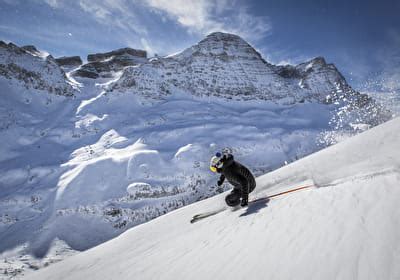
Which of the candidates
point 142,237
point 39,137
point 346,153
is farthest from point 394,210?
point 39,137

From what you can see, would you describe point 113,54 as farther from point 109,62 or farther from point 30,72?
point 30,72

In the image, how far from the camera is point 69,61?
2153 inches

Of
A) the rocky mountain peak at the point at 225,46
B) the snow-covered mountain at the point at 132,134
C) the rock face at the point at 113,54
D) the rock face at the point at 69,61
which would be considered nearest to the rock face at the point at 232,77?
the rocky mountain peak at the point at 225,46

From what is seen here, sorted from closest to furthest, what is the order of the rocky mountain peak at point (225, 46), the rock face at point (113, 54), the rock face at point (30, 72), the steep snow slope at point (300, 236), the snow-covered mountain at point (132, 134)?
1. the steep snow slope at point (300, 236)
2. the snow-covered mountain at point (132, 134)
3. the rock face at point (30, 72)
4. the rocky mountain peak at point (225, 46)
5. the rock face at point (113, 54)

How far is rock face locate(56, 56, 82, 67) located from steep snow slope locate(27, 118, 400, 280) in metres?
58.5

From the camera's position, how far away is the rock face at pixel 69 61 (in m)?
54.0

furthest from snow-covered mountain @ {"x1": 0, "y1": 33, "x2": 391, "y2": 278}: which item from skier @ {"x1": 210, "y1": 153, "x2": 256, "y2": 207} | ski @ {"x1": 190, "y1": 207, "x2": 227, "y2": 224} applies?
skier @ {"x1": 210, "y1": 153, "x2": 256, "y2": 207}

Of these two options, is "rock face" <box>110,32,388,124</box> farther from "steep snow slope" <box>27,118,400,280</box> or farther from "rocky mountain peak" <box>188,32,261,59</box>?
"steep snow slope" <box>27,118,400,280</box>

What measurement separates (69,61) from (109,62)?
12.5 metres

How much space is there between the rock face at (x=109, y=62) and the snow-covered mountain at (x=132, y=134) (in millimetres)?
841

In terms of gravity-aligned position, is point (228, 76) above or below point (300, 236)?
above

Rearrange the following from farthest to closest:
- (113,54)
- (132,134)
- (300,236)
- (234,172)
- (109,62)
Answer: (113,54), (109,62), (132,134), (234,172), (300,236)

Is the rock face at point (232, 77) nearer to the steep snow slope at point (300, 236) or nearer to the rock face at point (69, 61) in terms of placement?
the steep snow slope at point (300, 236)

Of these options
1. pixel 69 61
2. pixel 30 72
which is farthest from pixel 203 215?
pixel 69 61
